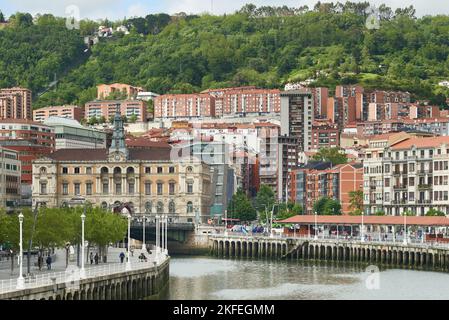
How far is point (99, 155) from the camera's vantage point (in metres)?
181

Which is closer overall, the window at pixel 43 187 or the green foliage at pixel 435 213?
the green foliage at pixel 435 213

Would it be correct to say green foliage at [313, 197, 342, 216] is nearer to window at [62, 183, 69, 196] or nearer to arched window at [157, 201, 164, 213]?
arched window at [157, 201, 164, 213]

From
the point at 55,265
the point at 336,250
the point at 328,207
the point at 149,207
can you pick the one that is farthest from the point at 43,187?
the point at 55,265

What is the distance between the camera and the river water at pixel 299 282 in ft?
276

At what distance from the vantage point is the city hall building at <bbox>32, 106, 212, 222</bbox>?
576ft

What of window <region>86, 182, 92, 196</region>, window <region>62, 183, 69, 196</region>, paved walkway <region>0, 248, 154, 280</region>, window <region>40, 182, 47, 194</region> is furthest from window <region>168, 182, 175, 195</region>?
paved walkway <region>0, 248, 154, 280</region>

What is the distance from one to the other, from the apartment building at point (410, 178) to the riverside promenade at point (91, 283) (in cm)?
5953

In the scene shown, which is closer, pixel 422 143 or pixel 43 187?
pixel 422 143

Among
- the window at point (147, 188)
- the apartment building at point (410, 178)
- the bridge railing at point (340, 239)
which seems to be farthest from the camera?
the window at point (147, 188)

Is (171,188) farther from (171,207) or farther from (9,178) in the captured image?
(9,178)

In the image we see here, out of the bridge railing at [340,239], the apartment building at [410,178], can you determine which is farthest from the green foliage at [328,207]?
the bridge railing at [340,239]

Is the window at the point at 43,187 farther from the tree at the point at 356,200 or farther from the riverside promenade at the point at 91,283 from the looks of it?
the riverside promenade at the point at 91,283

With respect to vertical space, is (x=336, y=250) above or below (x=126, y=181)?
below

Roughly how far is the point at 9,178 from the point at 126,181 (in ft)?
50.5
